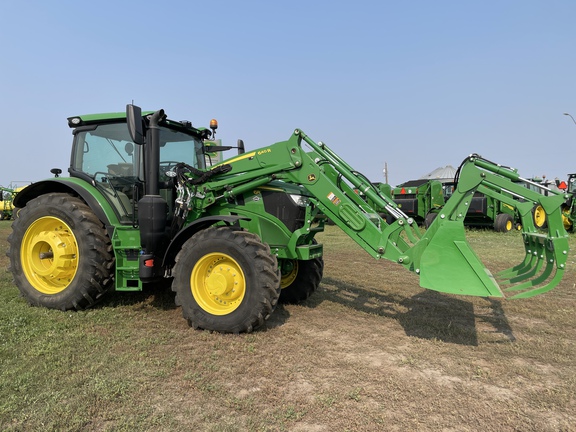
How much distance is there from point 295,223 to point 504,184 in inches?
92.4

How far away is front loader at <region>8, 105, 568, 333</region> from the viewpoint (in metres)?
4.29

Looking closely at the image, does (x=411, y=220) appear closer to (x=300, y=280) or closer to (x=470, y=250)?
(x=470, y=250)

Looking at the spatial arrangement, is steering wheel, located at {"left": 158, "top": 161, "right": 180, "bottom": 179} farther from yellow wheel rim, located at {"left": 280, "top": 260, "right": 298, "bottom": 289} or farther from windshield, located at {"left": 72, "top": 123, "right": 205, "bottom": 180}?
yellow wheel rim, located at {"left": 280, "top": 260, "right": 298, "bottom": 289}

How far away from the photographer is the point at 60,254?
5.11m

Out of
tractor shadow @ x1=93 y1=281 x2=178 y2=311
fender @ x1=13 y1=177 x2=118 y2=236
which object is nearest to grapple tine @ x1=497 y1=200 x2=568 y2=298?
tractor shadow @ x1=93 y1=281 x2=178 y2=311

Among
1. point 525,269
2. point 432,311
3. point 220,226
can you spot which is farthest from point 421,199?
point 220,226

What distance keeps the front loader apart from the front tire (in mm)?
12

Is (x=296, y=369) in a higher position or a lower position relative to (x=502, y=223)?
lower

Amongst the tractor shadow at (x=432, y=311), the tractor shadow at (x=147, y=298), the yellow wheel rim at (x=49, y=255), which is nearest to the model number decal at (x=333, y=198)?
the tractor shadow at (x=432, y=311)

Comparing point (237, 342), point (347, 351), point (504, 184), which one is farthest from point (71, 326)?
point (504, 184)

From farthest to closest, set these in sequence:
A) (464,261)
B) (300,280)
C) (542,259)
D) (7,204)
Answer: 1. (7,204)
2. (300,280)
3. (542,259)
4. (464,261)

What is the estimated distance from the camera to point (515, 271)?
15.5 feet

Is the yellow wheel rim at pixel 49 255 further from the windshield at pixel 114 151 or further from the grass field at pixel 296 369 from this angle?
the windshield at pixel 114 151

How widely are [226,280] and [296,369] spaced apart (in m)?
1.33
